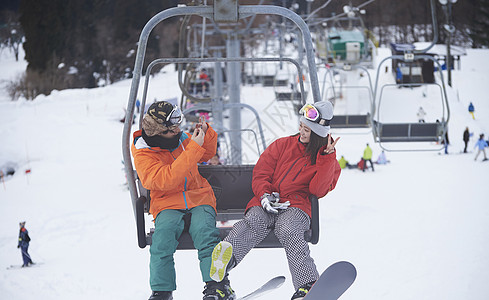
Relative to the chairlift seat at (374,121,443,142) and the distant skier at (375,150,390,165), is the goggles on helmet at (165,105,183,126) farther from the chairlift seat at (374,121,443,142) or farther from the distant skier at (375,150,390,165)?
the distant skier at (375,150,390,165)

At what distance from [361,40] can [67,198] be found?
11354 mm

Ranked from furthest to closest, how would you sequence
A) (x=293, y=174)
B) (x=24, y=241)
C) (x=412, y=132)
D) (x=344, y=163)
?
(x=344, y=163) → (x=24, y=241) → (x=412, y=132) → (x=293, y=174)

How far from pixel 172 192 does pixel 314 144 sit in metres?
0.64

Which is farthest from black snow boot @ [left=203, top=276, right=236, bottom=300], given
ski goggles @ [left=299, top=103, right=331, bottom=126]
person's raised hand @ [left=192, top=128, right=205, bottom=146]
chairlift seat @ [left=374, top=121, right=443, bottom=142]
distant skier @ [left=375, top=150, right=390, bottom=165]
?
distant skier @ [left=375, top=150, right=390, bottom=165]

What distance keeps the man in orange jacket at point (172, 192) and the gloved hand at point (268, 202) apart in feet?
0.72

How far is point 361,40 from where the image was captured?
1708 cm

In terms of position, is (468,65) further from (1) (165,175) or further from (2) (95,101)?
(2) (95,101)

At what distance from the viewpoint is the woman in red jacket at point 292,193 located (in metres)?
1.86

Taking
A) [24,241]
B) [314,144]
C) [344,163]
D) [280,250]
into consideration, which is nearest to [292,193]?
[314,144]

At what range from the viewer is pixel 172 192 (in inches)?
82.7

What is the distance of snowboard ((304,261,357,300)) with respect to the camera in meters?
1.74

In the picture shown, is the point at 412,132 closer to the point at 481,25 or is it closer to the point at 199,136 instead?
the point at 481,25

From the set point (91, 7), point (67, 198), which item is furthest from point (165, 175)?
point (67, 198)

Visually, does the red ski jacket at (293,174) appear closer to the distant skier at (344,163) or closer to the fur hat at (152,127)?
the fur hat at (152,127)
